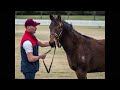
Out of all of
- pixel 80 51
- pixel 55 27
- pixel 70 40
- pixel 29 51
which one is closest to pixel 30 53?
pixel 29 51

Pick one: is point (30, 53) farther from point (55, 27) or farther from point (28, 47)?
point (55, 27)

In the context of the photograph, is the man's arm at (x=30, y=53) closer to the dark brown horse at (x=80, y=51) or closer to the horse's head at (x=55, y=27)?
the horse's head at (x=55, y=27)

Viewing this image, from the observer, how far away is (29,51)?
4148 millimetres

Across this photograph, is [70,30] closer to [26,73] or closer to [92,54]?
[92,54]

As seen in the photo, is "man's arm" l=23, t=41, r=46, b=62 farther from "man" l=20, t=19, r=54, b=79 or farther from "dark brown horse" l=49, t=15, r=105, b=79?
"dark brown horse" l=49, t=15, r=105, b=79

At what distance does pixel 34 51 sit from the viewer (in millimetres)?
4336

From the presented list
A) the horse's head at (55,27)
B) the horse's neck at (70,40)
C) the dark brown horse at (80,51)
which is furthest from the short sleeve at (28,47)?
the horse's neck at (70,40)

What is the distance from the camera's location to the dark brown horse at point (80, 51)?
473 centimetres

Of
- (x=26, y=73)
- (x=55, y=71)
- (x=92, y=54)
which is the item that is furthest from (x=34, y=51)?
(x=55, y=71)

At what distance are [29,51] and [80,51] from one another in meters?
1.00

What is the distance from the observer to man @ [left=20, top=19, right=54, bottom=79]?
4160mm

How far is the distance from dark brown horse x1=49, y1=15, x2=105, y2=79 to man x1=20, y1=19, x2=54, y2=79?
439 millimetres
